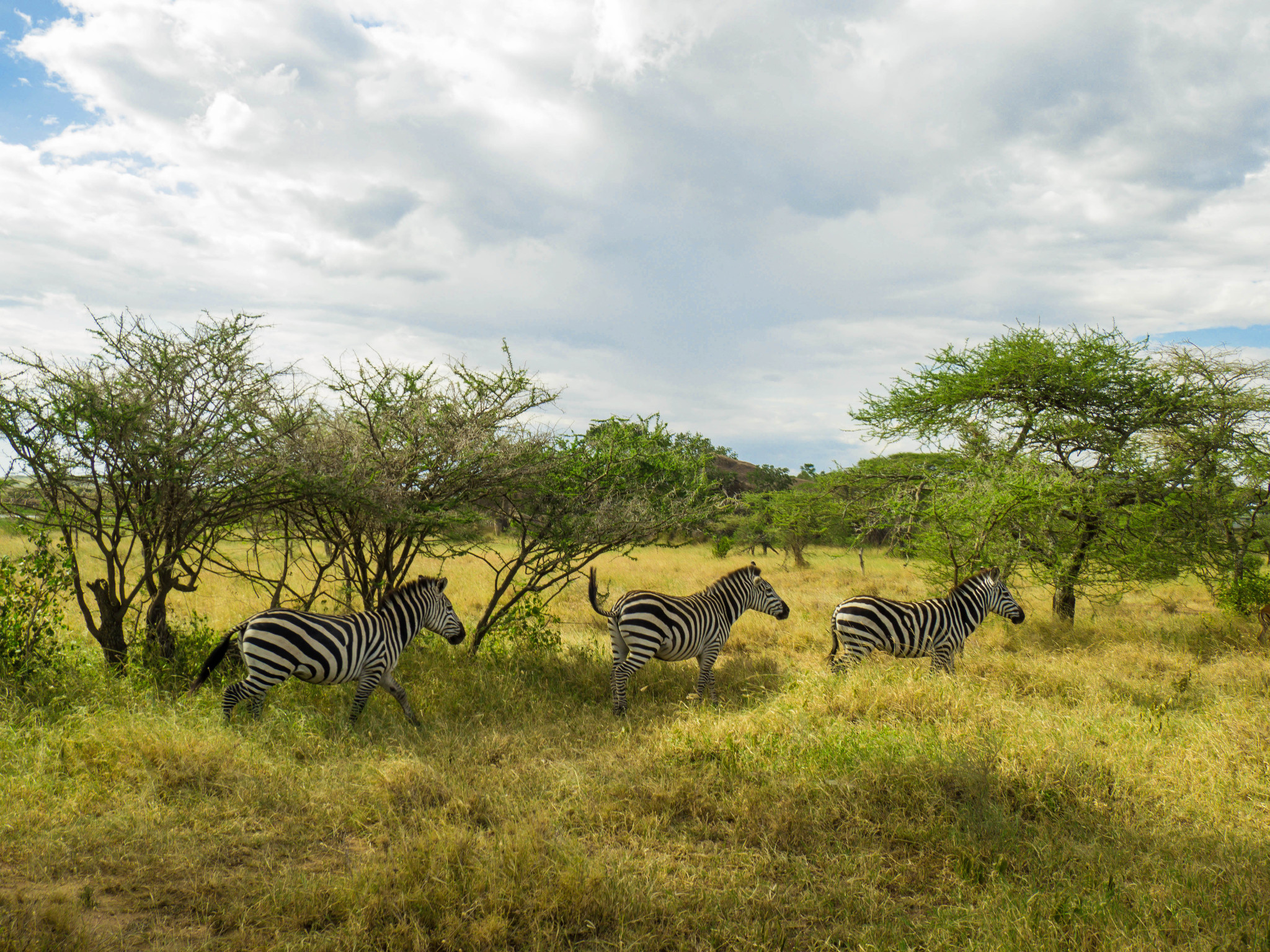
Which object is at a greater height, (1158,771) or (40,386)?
(40,386)

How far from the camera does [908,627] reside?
837 cm

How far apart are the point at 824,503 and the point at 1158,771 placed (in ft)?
38.5

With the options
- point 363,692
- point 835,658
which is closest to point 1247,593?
point 835,658

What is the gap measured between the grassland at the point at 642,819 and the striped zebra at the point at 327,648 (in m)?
0.30

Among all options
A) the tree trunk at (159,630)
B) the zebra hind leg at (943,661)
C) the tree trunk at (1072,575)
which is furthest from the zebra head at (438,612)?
the tree trunk at (1072,575)

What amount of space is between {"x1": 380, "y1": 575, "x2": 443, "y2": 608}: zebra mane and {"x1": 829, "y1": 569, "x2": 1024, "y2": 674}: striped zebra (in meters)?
4.73

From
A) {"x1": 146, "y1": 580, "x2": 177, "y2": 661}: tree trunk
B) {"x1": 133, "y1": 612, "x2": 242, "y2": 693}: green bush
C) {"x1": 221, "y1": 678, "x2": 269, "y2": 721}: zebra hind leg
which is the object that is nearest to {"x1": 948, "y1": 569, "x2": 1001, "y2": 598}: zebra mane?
{"x1": 221, "y1": 678, "x2": 269, "y2": 721}: zebra hind leg

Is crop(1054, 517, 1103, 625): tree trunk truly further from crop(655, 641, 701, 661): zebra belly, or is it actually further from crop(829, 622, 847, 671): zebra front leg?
crop(655, 641, 701, 661): zebra belly

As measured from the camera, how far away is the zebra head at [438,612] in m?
7.47

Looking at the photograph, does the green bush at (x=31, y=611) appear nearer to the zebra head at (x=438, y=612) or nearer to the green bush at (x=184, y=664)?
the green bush at (x=184, y=664)

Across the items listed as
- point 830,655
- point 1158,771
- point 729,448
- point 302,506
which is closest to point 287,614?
point 302,506

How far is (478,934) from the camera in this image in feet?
11.1

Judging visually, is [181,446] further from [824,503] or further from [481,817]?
[824,503]

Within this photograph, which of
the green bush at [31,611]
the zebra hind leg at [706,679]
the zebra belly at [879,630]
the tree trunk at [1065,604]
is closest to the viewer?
the green bush at [31,611]
